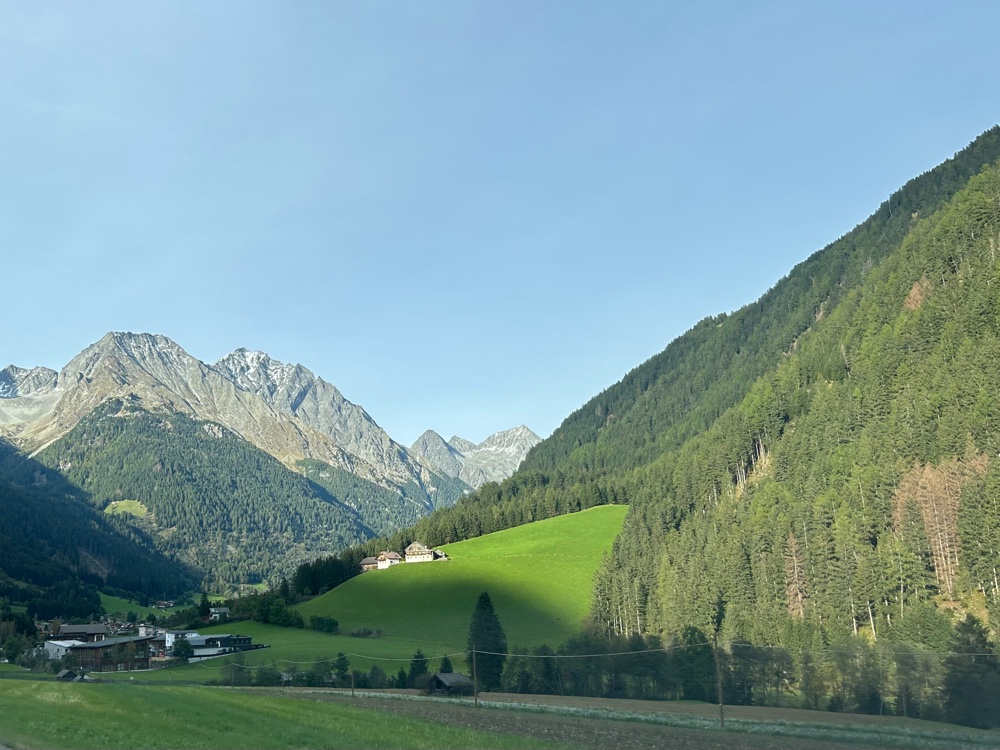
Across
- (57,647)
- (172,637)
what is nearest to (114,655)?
(172,637)

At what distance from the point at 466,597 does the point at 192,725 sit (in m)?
136

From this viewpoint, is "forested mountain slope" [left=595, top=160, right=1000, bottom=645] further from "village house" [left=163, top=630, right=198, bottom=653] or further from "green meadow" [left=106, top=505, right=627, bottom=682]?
"village house" [left=163, top=630, right=198, bottom=653]

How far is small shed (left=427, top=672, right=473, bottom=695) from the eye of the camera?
8650 centimetres

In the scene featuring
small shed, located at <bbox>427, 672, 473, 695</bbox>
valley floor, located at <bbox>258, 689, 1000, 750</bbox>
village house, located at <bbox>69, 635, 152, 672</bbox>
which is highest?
valley floor, located at <bbox>258, 689, 1000, 750</bbox>

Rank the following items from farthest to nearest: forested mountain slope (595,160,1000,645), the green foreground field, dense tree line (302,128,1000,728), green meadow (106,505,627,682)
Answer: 1. green meadow (106,505,627,682)
2. forested mountain slope (595,160,1000,645)
3. dense tree line (302,128,1000,728)
4. the green foreground field

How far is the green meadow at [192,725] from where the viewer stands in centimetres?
3266

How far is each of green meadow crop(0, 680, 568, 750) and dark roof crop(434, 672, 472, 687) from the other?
36886 millimetres

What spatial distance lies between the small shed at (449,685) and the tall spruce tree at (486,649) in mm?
1427

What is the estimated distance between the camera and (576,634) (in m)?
141

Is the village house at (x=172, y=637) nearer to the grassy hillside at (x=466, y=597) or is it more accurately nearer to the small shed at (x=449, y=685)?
the grassy hillside at (x=466, y=597)

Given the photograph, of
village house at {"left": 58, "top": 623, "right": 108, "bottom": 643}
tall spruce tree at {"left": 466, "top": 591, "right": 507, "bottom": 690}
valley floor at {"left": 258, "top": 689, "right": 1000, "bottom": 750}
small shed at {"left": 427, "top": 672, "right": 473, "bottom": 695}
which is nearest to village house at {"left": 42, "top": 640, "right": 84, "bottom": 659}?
village house at {"left": 58, "top": 623, "right": 108, "bottom": 643}

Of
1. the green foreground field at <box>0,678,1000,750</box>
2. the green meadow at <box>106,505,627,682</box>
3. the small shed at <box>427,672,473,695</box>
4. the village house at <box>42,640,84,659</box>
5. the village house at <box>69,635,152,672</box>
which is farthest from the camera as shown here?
the village house at <box>42,640,84,659</box>

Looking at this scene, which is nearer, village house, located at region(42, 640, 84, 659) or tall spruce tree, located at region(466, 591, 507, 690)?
tall spruce tree, located at region(466, 591, 507, 690)

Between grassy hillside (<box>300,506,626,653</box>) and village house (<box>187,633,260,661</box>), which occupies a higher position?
grassy hillside (<box>300,506,626,653</box>)
